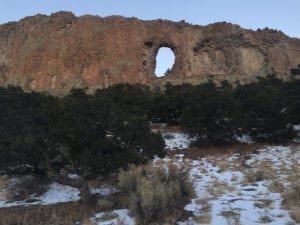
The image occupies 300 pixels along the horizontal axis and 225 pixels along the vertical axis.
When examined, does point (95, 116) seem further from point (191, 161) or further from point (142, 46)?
point (142, 46)

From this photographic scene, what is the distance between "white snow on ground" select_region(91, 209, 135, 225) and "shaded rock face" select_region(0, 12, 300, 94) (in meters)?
49.7

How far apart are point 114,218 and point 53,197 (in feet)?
11.3

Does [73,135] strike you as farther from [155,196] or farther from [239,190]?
[239,190]

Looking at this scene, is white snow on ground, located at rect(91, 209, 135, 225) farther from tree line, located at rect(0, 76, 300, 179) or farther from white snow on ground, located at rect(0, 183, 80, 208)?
white snow on ground, located at rect(0, 183, 80, 208)

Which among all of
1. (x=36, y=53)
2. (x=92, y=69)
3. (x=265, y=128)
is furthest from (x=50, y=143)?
(x=36, y=53)

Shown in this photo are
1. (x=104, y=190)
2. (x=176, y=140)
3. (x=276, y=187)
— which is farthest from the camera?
(x=176, y=140)

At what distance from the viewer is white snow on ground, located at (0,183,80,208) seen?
11695 millimetres

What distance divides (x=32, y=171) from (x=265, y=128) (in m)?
9.22

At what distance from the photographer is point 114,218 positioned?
9.29m

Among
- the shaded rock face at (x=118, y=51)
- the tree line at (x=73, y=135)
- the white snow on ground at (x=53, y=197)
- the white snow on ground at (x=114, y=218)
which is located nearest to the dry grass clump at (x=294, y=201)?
the white snow on ground at (x=114, y=218)

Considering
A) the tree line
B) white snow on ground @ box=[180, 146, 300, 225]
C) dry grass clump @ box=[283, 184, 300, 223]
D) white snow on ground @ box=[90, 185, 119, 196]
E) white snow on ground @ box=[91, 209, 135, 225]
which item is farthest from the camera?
white snow on ground @ box=[90, 185, 119, 196]

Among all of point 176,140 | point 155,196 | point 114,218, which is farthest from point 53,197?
point 176,140

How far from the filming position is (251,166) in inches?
543

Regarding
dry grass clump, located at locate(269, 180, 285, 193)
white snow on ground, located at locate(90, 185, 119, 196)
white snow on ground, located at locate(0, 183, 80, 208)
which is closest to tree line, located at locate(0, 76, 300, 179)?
white snow on ground, located at locate(0, 183, 80, 208)
